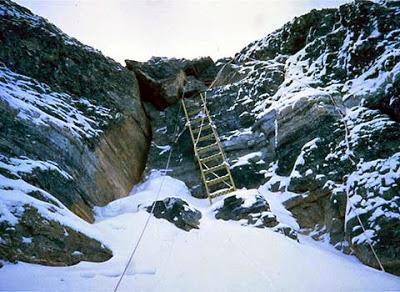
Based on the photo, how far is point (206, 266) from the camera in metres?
5.89

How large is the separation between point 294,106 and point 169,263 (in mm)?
5949

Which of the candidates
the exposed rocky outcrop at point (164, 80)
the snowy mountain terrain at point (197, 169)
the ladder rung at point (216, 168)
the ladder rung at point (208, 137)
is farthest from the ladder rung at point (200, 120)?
the ladder rung at point (216, 168)

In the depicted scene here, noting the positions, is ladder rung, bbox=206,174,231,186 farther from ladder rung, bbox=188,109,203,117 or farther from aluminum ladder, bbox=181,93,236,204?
ladder rung, bbox=188,109,203,117

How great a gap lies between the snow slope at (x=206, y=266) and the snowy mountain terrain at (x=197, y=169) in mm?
34

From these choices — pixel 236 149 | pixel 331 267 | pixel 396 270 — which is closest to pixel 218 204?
pixel 236 149

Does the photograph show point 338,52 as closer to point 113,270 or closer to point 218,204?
point 218,204

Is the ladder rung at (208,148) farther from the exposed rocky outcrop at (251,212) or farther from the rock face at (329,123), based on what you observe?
the exposed rocky outcrop at (251,212)

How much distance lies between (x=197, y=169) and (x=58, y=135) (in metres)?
4.38

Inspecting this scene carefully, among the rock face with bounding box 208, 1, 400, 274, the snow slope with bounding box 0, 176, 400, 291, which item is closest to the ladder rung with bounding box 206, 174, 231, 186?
the rock face with bounding box 208, 1, 400, 274

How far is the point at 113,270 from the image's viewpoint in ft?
18.0

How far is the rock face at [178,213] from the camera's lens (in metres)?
7.82

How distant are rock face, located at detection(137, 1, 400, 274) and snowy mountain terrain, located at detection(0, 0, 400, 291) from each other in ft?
0.12

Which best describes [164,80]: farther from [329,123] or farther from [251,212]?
[251,212]

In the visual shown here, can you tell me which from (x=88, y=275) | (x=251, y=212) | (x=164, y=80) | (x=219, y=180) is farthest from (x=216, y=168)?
(x=88, y=275)
